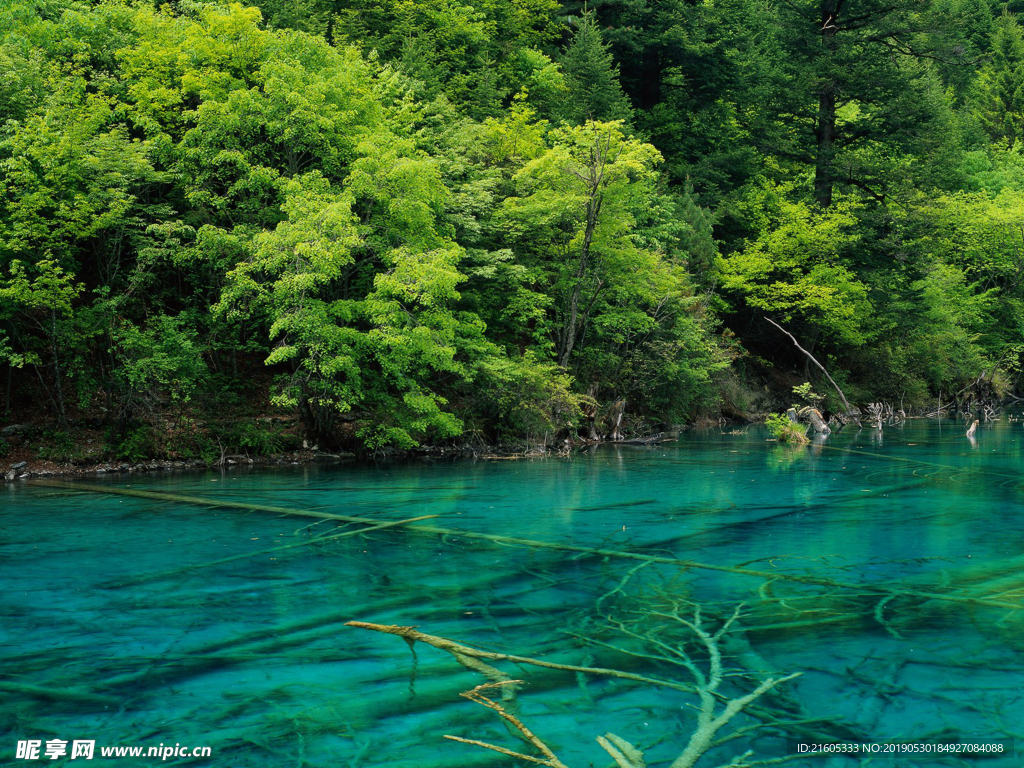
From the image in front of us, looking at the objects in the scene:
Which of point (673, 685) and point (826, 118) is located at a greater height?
point (826, 118)

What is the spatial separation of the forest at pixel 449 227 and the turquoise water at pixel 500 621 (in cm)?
484

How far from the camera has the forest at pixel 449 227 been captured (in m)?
16.5

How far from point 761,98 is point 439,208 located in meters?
23.6

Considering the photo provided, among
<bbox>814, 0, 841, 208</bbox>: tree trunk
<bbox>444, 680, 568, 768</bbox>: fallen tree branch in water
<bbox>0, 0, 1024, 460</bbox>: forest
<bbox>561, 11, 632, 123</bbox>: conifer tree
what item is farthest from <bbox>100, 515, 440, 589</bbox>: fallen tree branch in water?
<bbox>814, 0, 841, 208</bbox>: tree trunk

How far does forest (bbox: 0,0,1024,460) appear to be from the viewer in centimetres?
1650

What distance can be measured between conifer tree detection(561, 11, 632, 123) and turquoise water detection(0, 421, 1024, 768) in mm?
21283

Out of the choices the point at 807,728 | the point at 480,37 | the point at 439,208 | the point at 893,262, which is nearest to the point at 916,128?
the point at 893,262

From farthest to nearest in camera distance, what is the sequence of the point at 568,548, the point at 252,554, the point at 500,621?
→ the point at 568,548, the point at 252,554, the point at 500,621

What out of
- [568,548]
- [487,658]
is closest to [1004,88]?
[568,548]

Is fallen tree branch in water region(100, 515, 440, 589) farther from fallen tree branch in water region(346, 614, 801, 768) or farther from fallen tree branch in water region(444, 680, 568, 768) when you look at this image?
fallen tree branch in water region(444, 680, 568, 768)

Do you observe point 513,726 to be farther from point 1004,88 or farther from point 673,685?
point 1004,88

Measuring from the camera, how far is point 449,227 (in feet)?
62.6

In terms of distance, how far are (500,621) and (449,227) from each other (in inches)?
548

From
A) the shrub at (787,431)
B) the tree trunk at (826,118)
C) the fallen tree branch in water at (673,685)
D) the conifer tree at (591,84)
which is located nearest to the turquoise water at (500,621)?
the fallen tree branch in water at (673,685)
